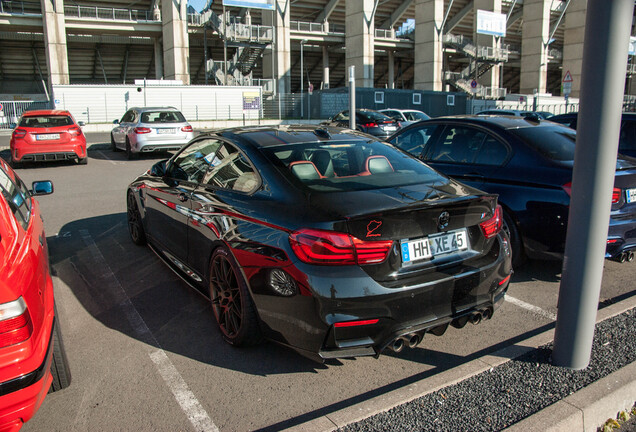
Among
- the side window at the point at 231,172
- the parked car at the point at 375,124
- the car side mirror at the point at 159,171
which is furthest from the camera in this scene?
the parked car at the point at 375,124

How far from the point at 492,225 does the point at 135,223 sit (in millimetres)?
4151

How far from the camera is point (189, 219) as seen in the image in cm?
424

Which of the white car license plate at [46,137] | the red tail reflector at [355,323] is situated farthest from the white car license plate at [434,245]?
the white car license plate at [46,137]

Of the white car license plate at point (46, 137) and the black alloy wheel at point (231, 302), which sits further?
the white car license plate at point (46, 137)

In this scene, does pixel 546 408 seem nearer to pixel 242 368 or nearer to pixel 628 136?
pixel 242 368

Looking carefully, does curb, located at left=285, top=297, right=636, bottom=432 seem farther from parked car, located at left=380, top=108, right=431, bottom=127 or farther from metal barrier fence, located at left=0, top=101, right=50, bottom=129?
metal barrier fence, located at left=0, top=101, right=50, bottom=129

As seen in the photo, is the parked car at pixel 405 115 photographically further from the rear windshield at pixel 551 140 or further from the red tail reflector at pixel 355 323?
the red tail reflector at pixel 355 323

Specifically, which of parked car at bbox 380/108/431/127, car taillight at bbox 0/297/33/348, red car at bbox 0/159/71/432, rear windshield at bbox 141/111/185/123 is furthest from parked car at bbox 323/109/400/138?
car taillight at bbox 0/297/33/348

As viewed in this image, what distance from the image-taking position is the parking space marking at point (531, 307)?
4280 mm

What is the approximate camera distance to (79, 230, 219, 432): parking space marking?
2879 mm

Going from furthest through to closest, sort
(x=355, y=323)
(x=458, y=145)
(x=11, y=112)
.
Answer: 1. (x=11, y=112)
2. (x=458, y=145)
3. (x=355, y=323)

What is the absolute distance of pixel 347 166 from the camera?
3838 mm

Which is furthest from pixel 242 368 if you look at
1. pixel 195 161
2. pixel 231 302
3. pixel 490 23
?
pixel 490 23

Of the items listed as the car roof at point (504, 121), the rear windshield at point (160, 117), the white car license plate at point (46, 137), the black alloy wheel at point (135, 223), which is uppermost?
the car roof at point (504, 121)
